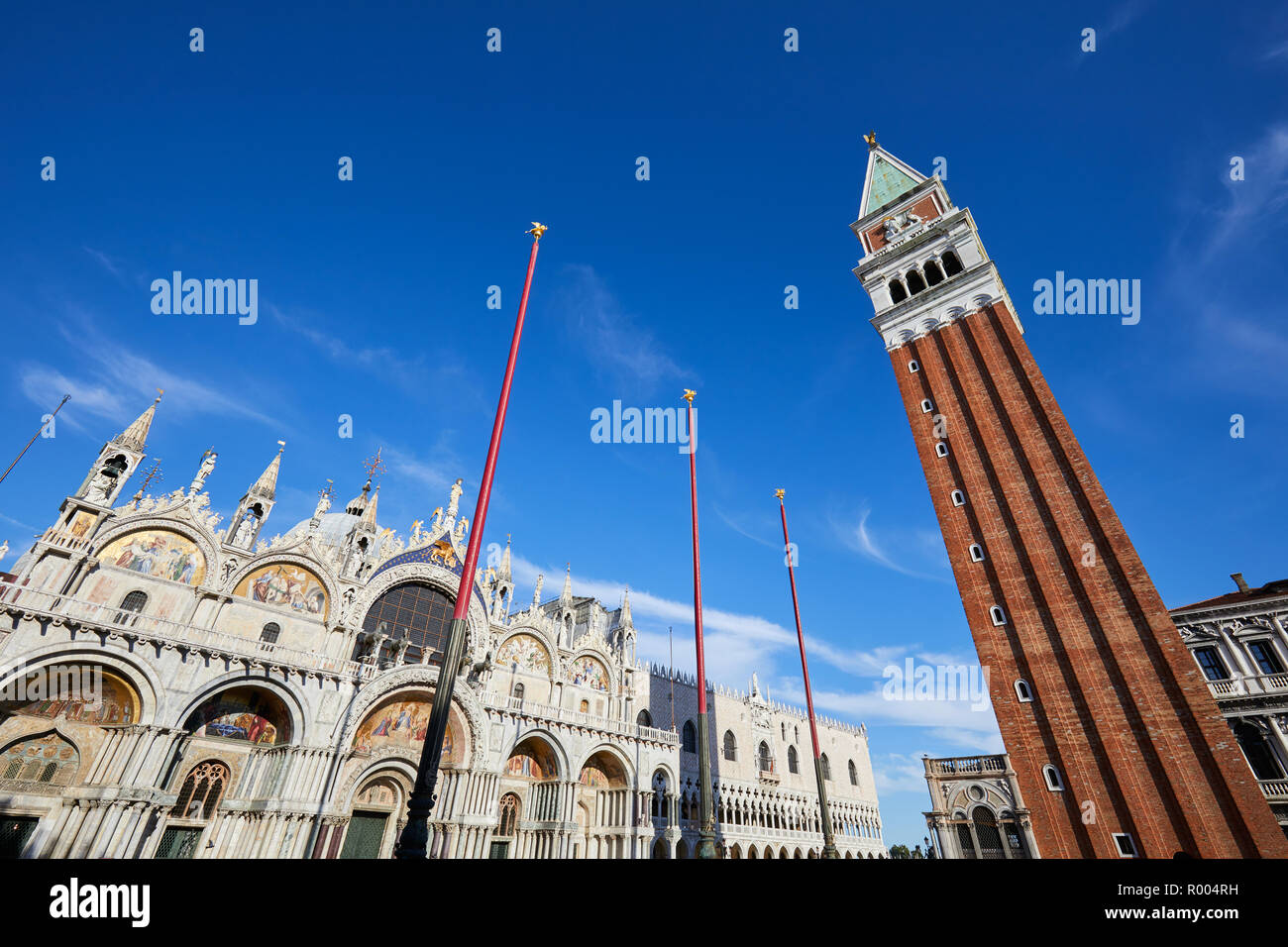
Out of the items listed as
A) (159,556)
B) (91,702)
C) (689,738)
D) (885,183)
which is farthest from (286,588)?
(885,183)

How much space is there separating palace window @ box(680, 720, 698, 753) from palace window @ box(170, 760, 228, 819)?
28055mm

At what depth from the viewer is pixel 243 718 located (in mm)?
22594

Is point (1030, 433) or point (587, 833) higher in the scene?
point (1030, 433)

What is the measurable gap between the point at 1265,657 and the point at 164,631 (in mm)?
44473

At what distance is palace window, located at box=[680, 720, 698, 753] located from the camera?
1661 inches

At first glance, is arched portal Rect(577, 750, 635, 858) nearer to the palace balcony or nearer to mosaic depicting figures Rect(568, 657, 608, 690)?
mosaic depicting figures Rect(568, 657, 608, 690)

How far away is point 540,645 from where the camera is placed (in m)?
33.2

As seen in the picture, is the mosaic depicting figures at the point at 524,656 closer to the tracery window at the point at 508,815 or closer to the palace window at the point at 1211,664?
the tracery window at the point at 508,815

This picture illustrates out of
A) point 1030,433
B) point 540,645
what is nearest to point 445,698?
point 540,645

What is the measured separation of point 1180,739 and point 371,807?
103ft

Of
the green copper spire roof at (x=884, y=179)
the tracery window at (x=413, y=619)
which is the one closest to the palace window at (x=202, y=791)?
the tracery window at (x=413, y=619)

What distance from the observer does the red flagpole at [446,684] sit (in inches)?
311

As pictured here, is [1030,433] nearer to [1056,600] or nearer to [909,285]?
[1056,600]

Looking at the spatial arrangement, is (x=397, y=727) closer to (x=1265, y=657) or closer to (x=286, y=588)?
(x=286, y=588)
